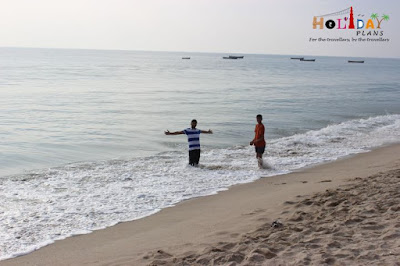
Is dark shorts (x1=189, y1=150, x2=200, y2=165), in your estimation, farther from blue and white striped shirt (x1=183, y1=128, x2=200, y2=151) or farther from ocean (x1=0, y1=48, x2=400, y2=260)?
ocean (x1=0, y1=48, x2=400, y2=260)

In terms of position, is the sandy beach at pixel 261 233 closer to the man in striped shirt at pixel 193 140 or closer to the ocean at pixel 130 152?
the ocean at pixel 130 152

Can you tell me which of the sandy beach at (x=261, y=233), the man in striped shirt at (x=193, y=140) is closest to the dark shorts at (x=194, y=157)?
the man in striped shirt at (x=193, y=140)

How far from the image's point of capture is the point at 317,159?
1417 centimetres

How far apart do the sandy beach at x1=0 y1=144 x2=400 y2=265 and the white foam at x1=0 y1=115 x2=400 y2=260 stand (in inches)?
18.7

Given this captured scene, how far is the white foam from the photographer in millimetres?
7723

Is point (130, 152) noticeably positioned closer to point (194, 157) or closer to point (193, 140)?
point (194, 157)

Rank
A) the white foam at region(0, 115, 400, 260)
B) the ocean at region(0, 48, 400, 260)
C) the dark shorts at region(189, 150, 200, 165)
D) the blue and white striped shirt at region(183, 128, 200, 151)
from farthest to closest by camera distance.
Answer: the dark shorts at region(189, 150, 200, 165) < the blue and white striped shirt at region(183, 128, 200, 151) < the ocean at region(0, 48, 400, 260) < the white foam at region(0, 115, 400, 260)

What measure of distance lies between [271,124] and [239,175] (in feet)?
39.2

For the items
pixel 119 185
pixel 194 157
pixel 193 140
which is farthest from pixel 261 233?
pixel 194 157

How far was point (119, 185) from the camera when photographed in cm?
1078

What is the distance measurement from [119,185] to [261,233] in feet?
16.7

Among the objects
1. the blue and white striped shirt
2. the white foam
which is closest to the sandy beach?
the white foam

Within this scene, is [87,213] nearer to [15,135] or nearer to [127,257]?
[127,257]

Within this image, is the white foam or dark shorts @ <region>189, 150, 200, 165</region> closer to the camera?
the white foam
